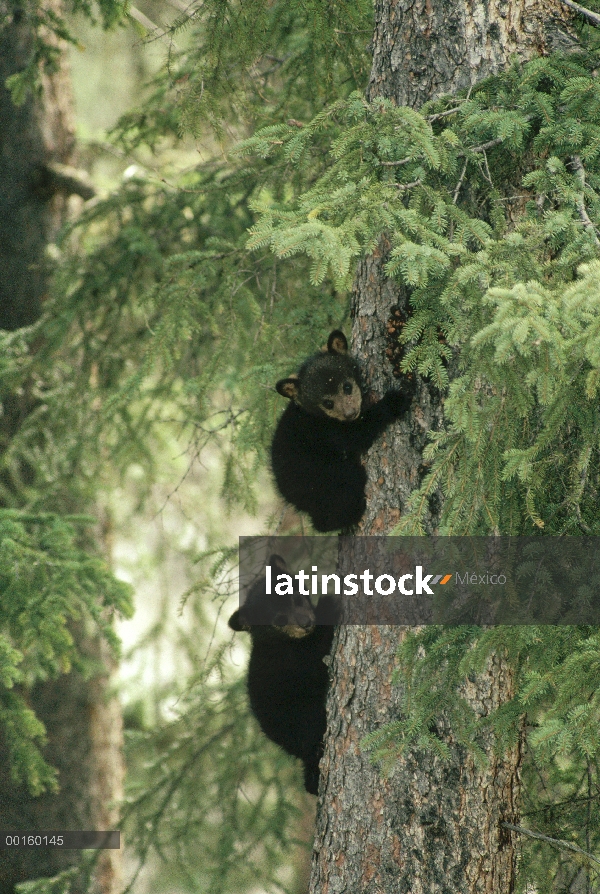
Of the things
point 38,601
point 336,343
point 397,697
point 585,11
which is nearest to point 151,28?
point 336,343

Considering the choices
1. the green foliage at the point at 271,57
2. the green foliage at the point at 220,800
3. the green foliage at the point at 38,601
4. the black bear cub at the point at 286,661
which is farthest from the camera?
the green foliage at the point at 220,800

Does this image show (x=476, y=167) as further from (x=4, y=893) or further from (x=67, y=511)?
(x=4, y=893)

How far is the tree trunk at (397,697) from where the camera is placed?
10.4 ft

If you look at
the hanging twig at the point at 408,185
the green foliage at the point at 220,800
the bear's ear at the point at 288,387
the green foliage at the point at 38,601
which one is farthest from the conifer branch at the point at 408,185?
the green foliage at the point at 220,800

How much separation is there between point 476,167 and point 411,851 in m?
2.63

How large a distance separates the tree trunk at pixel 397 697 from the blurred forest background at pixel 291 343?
152 millimetres

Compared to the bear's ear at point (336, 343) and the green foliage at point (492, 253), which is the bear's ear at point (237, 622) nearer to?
the bear's ear at point (336, 343)

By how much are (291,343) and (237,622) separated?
1.65 meters

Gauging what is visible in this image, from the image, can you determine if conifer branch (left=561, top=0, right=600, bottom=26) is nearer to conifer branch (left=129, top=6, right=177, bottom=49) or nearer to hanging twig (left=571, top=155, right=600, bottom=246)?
hanging twig (left=571, top=155, right=600, bottom=246)

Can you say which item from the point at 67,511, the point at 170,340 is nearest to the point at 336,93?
the point at 170,340

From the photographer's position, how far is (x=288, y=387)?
4.11m

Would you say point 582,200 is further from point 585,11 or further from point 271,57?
point 271,57

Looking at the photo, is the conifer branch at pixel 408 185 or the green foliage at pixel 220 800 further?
the green foliage at pixel 220 800

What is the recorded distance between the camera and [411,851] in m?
3.17
